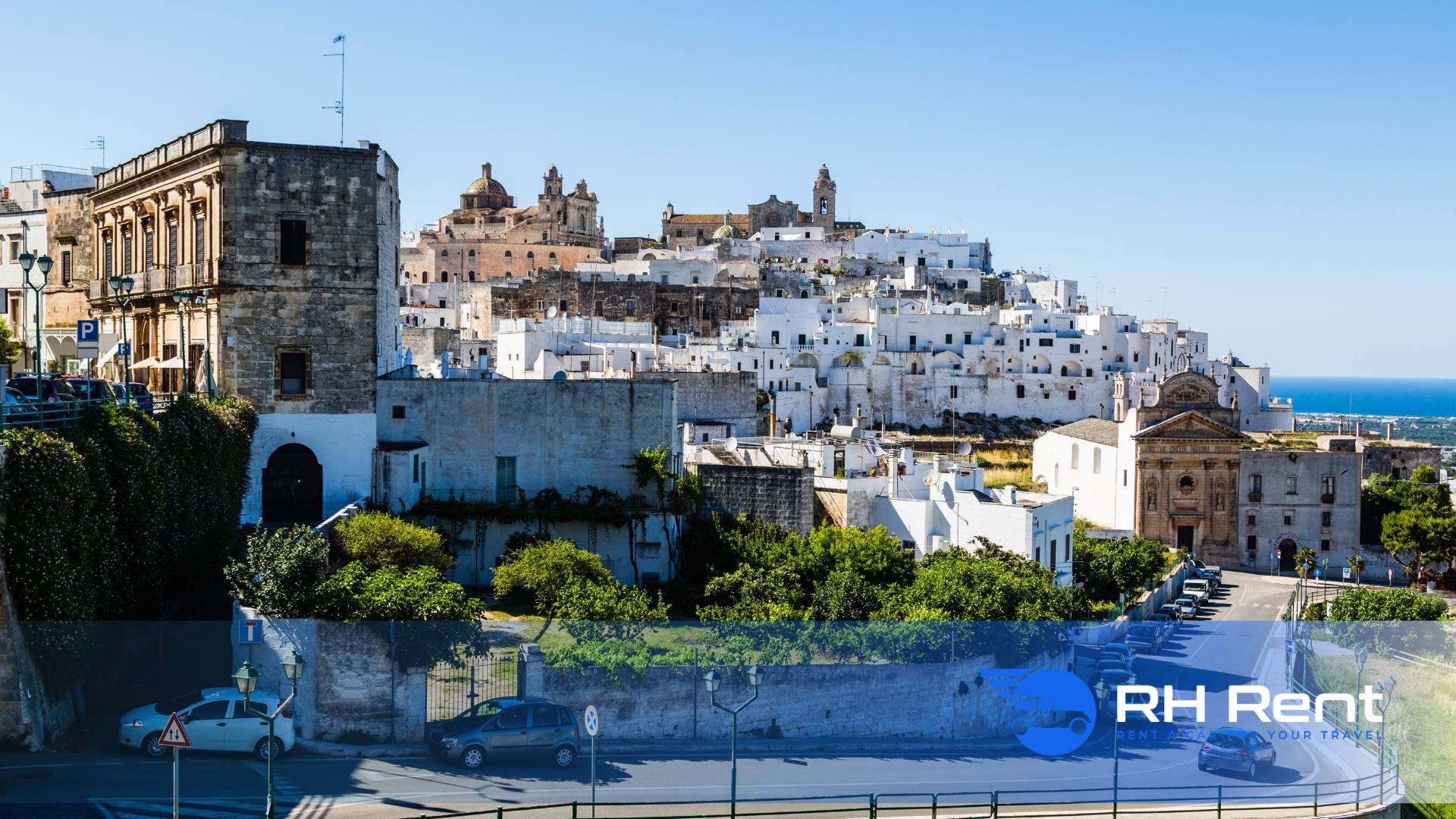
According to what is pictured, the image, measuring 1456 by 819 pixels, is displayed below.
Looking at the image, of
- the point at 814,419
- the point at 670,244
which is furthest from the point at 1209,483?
the point at 670,244

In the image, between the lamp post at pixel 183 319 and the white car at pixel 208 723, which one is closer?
the white car at pixel 208 723

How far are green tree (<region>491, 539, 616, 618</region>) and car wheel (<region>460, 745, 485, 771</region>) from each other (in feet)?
18.0

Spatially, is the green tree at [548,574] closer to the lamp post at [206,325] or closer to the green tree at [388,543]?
the green tree at [388,543]

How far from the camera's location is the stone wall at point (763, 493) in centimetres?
2886

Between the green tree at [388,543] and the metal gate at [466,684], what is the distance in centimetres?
325

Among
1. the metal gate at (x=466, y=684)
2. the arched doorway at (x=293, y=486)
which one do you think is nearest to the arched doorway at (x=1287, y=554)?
the arched doorway at (x=293, y=486)

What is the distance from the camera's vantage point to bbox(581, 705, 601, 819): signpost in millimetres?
16375

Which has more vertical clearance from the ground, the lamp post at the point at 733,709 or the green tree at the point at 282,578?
the green tree at the point at 282,578

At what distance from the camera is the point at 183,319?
24.0 m

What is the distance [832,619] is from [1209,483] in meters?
35.0

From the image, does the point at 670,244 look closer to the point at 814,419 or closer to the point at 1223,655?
the point at 814,419

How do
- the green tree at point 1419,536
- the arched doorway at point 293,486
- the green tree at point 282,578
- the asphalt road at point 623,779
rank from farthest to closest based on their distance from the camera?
the green tree at point 1419,536 < the arched doorway at point 293,486 < the green tree at point 282,578 < the asphalt road at point 623,779

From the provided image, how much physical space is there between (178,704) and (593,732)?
478cm

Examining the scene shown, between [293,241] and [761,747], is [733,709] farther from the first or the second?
[293,241]
